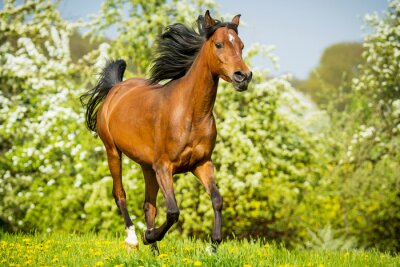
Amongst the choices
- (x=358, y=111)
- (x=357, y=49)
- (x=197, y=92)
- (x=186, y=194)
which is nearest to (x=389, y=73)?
(x=358, y=111)

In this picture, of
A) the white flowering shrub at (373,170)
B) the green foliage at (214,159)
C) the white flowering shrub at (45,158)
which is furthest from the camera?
the white flowering shrub at (373,170)

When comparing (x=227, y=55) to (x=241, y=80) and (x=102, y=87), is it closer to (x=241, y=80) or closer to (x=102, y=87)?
(x=241, y=80)

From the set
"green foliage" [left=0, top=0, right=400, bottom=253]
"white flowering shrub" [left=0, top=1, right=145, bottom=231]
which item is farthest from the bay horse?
"white flowering shrub" [left=0, top=1, right=145, bottom=231]

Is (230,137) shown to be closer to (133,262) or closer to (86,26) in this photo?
(86,26)

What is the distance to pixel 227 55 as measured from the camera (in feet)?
17.0

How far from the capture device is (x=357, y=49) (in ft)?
190

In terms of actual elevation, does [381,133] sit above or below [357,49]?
below

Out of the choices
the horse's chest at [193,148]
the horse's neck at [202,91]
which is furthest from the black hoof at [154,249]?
the horse's neck at [202,91]

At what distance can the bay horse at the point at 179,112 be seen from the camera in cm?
535

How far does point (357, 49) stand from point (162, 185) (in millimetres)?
55772

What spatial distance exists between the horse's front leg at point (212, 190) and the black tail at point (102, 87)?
110 inches

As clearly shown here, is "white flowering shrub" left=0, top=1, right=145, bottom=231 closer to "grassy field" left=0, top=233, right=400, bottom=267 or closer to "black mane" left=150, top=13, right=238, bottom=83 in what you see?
"grassy field" left=0, top=233, right=400, bottom=267

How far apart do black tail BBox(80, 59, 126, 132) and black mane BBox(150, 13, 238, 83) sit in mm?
1761

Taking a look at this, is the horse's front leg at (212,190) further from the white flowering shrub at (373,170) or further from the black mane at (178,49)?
the white flowering shrub at (373,170)
